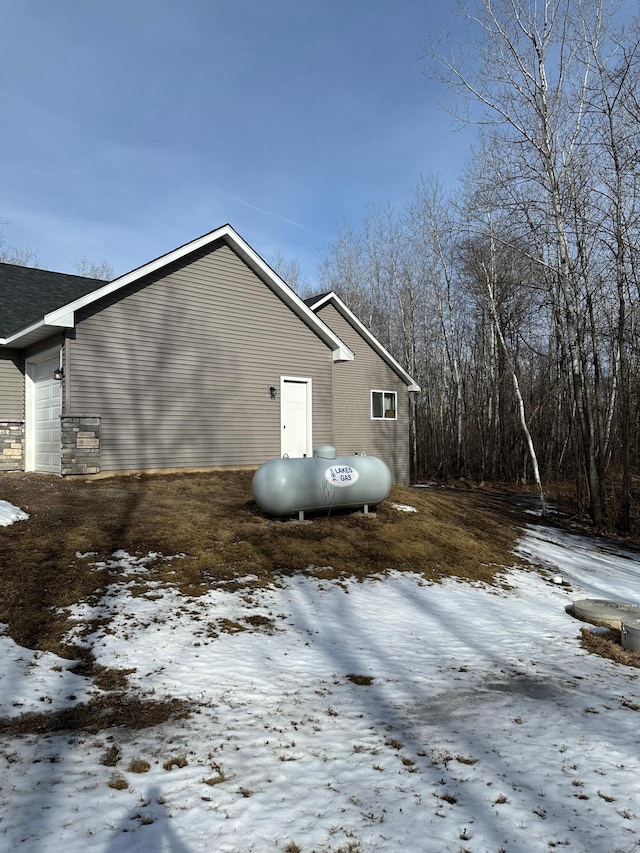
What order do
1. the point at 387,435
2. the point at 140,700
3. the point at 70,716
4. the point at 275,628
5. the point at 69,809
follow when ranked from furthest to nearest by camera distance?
the point at 387,435
the point at 275,628
the point at 140,700
the point at 70,716
the point at 69,809

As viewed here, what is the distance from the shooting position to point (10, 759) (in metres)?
2.77

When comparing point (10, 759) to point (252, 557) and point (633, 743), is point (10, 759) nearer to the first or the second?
point (633, 743)

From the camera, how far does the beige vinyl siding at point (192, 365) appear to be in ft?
36.8

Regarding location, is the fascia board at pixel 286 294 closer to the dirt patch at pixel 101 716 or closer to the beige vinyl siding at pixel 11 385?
the beige vinyl siding at pixel 11 385

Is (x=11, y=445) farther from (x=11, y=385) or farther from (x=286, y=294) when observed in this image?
(x=286, y=294)

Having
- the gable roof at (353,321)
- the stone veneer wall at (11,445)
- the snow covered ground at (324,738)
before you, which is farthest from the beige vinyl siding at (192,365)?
the snow covered ground at (324,738)

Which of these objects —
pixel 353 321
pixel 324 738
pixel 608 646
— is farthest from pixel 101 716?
pixel 353 321

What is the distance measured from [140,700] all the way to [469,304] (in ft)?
90.4

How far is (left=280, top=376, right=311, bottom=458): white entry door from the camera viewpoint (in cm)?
1409

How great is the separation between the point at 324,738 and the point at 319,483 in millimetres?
5213

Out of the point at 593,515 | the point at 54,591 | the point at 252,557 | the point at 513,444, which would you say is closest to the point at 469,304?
the point at 513,444

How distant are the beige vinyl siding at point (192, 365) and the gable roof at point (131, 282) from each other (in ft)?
0.77

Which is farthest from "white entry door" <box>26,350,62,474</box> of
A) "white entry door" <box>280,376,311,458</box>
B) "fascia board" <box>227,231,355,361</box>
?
"white entry door" <box>280,376,311,458</box>

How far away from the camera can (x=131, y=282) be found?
11.4m
